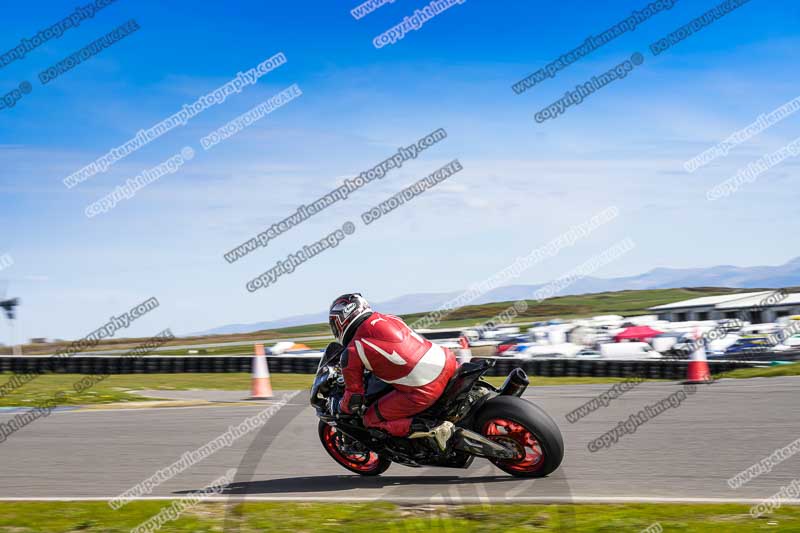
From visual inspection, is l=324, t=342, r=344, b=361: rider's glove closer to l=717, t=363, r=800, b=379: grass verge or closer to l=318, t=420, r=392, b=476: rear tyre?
l=318, t=420, r=392, b=476: rear tyre

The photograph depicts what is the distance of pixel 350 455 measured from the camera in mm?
7258

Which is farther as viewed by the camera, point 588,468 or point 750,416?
point 750,416

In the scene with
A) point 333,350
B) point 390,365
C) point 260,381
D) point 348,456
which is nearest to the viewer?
point 390,365

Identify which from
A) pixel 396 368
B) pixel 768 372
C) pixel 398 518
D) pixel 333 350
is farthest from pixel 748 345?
pixel 398 518

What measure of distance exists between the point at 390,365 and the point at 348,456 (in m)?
1.28

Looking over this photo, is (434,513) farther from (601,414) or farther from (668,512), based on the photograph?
(601,414)

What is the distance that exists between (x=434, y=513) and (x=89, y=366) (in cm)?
1976

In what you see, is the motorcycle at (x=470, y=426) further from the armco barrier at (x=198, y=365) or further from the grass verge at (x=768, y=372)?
the armco barrier at (x=198, y=365)

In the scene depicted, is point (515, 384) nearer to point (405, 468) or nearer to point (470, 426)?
point (470, 426)

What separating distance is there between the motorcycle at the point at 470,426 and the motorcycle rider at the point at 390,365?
8 cm

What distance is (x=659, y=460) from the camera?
7.49m

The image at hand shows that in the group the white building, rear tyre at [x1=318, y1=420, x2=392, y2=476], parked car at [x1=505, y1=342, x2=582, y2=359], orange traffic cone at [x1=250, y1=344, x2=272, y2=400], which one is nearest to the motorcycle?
rear tyre at [x1=318, y1=420, x2=392, y2=476]

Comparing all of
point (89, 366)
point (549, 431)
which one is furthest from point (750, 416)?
point (89, 366)

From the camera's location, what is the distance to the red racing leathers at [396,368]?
6.51 m
